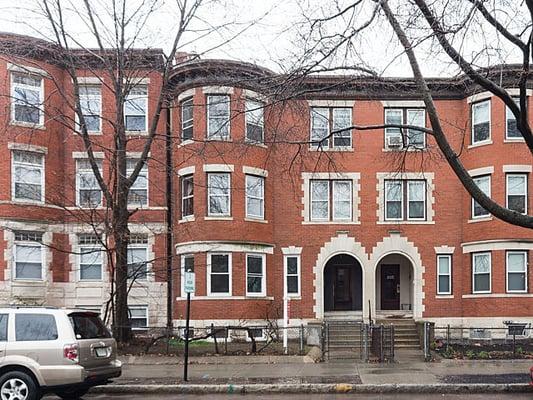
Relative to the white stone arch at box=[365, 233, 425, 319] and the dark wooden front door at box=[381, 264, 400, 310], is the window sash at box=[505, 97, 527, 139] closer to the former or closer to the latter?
the white stone arch at box=[365, 233, 425, 319]

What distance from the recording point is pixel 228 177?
73.5ft

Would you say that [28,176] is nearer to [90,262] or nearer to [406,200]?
[90,262]

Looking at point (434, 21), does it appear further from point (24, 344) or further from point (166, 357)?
point (166, 357)

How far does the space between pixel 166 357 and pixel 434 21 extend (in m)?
11.5

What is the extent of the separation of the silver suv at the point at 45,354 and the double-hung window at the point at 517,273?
16.5 meters

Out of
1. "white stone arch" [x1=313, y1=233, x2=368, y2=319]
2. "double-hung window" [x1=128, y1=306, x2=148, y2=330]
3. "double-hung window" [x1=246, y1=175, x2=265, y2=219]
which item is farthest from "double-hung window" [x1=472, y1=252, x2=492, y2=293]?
"double-hung window" [x1=128, y1=306, x2=148, y2=330]

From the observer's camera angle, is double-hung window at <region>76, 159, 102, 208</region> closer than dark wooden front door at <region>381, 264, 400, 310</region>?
Yes

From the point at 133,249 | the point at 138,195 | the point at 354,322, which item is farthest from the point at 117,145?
the point at 354,322

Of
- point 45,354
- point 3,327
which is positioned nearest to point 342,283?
point 45,354

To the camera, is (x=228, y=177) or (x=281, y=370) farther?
(x=228, y=177)

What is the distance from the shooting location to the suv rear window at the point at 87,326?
1060cm

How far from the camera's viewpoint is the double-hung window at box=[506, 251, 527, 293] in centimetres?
2203

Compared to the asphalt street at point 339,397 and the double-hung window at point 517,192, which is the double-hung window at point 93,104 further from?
the double-hung window at point 517,192

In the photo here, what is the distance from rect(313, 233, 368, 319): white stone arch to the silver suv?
44.4 feet
